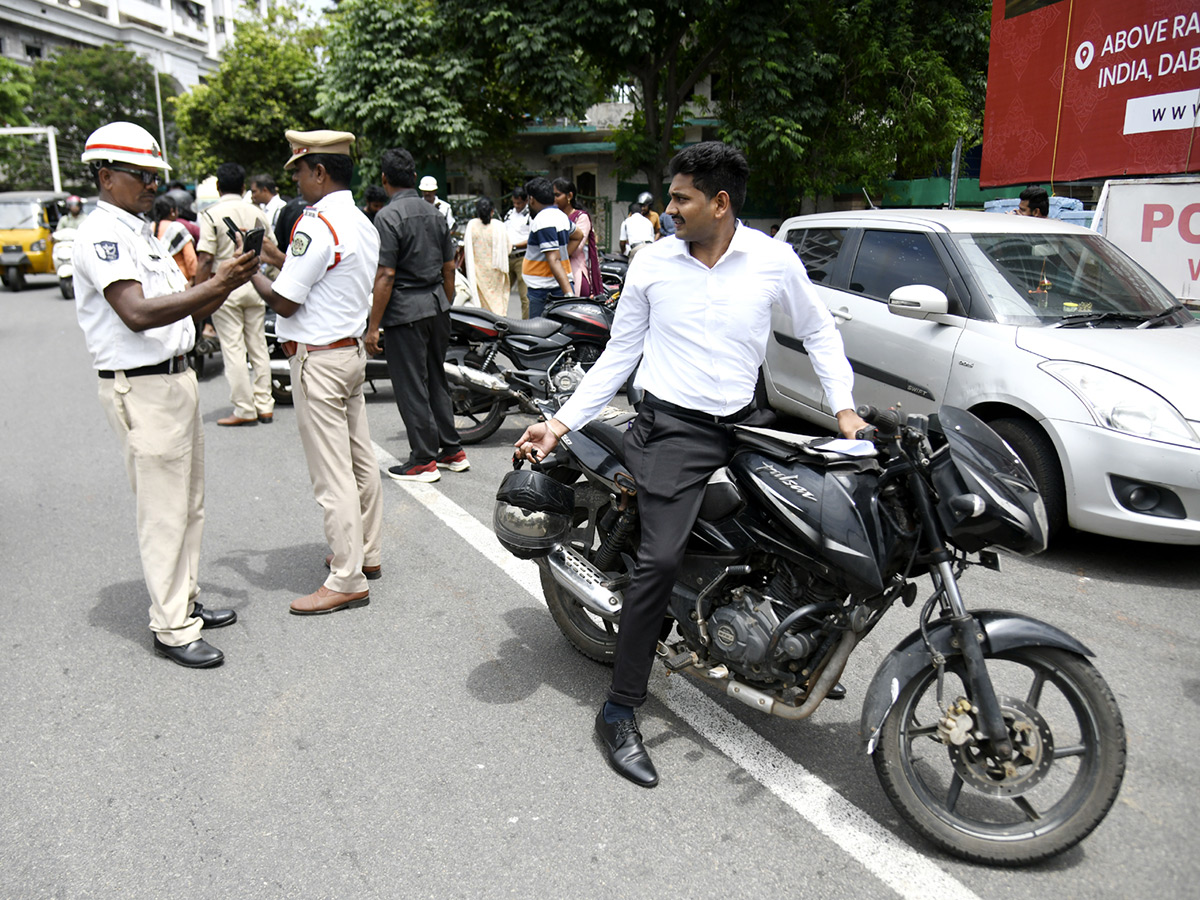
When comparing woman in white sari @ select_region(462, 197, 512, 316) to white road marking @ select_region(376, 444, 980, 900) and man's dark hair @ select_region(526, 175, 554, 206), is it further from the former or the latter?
white road marking @ select_region(376, 444, 980, 900)

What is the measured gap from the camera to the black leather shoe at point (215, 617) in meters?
4.11

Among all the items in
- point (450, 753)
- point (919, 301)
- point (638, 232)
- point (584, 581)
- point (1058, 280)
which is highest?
point (638, 232)

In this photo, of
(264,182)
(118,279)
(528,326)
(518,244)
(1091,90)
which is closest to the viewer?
(118,279)

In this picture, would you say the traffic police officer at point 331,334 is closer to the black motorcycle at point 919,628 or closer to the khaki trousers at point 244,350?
the black motorcycle at point 919,628

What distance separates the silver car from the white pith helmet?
8.80ft

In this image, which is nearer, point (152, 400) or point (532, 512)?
point (532, 512)

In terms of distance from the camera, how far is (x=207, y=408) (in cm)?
865

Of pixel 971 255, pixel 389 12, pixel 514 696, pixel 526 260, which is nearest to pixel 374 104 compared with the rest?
pixel 389 12

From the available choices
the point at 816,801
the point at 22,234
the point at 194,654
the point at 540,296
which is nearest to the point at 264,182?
the point at 540,296

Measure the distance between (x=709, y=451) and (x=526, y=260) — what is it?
6.08 m

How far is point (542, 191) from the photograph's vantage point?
8531 millimetres

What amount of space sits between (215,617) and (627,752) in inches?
82.8

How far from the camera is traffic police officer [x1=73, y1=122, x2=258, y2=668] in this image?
3.53 metres

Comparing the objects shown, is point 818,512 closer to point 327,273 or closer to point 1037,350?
A: point 327,273
